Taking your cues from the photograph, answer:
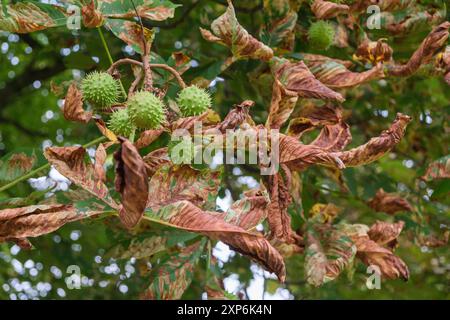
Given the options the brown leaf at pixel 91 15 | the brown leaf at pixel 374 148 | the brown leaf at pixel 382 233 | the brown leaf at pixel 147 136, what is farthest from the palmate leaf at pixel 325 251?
the brown leaf at pixel 91 15

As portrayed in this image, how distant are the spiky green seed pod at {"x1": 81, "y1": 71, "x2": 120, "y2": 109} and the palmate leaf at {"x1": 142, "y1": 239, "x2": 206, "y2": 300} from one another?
24.5 inches

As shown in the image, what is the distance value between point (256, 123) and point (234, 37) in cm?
85

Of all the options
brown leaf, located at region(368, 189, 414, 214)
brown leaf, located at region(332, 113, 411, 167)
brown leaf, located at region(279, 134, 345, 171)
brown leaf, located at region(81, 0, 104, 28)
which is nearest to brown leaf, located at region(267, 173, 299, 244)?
brown leaf, located at region(279, 134, 345, 171)

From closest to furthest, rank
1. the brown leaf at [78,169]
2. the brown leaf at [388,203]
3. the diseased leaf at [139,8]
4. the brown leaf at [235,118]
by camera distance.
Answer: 1. the brown leaf at [78,169]
2. the brown leaf at [235,118]
3. the diseased leaf at [139,8]
4. the brown leaf at [388,203]

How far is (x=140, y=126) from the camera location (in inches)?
67.8

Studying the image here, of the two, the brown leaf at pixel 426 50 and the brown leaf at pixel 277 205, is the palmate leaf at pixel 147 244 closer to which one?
the brown leaf at pixel 277 205

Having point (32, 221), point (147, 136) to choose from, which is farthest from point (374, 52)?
point (32, 221)

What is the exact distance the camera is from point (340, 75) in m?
2.19

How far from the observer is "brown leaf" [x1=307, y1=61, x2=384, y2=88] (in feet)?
7.12

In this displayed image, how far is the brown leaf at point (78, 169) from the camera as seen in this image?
5.38 ft

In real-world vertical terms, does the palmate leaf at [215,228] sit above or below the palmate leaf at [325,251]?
above

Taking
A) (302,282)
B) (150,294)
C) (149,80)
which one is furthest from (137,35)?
(302,282)

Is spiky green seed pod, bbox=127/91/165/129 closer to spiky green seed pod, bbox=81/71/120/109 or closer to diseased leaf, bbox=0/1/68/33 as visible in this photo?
spiky green seed pod, bbox=81/71/120/109
